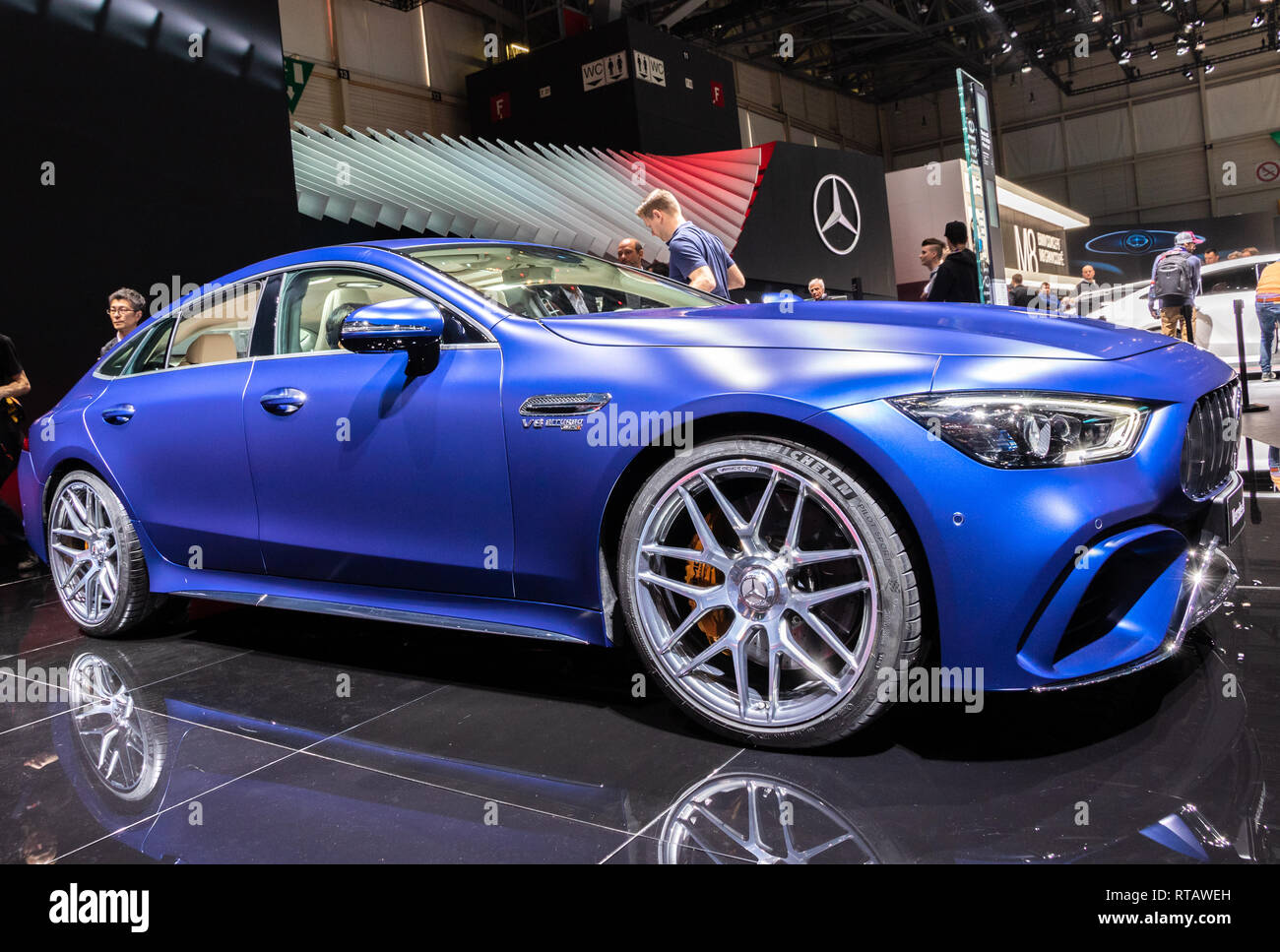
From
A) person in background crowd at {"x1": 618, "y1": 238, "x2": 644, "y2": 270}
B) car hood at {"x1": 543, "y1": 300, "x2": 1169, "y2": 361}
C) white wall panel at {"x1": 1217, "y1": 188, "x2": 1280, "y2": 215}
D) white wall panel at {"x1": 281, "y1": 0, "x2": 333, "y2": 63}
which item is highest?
white wall panel at {"x1": 281, "y1": 0, "x2": 333, "y2": 63}

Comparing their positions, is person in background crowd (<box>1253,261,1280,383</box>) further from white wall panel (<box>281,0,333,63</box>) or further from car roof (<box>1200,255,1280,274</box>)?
white wall panel (<box>281,0,333,63</box>)

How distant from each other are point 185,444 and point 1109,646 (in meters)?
2.70

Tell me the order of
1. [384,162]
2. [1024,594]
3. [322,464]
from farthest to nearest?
[384,162] < [322,464] < [1024,594]

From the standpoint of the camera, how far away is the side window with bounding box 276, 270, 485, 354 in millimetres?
2885

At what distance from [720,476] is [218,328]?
80.5 inches

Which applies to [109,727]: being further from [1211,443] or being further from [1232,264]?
[1232,264]

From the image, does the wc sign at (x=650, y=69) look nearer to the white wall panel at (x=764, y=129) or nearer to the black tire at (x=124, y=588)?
the white wall panel at (x=764, y=129)

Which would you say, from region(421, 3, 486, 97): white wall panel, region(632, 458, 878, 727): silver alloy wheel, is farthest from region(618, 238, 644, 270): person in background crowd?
region(421, 3, 486, 97): white wall panel

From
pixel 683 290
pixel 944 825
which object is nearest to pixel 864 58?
pixel 683 290

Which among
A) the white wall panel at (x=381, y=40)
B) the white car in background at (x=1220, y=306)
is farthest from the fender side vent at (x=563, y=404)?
the white wall panel at (x=381, y=40)

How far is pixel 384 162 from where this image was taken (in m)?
10.5

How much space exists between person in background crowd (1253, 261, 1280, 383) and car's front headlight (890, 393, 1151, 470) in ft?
26.8

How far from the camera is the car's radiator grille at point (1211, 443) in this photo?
1.96m
